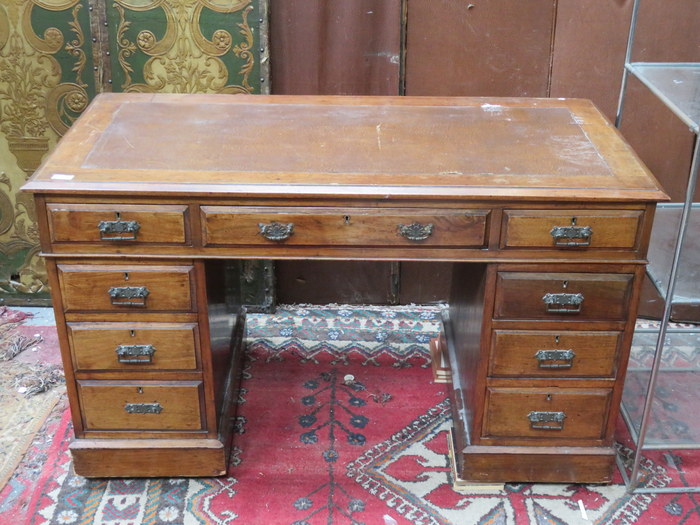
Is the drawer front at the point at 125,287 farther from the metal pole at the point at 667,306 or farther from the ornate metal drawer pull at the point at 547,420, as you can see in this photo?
the metal pole at the point at 667,306

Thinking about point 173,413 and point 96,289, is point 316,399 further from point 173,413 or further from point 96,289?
point 96,289

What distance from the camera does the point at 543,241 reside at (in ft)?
7.56

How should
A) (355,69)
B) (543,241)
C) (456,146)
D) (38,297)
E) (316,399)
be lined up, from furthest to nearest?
(38,297) < (355,69) < (316,399) < (456,146) < (543,241)

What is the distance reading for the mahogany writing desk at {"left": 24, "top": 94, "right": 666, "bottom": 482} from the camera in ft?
7.44

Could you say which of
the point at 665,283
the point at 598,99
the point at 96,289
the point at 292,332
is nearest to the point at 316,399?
the point at 292,332

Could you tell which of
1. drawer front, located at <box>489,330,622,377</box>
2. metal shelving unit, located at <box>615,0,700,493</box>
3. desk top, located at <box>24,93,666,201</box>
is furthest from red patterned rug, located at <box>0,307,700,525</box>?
desk top, located at <box>24,93,666,201</box>

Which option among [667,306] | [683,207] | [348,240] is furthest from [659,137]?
[348,240]

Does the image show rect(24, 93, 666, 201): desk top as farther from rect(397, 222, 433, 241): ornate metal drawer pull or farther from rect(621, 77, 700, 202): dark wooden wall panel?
rect(621, 77, 700, 202): dark wooden wall panel

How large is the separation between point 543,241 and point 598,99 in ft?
4.20

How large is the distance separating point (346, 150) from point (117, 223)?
702mm

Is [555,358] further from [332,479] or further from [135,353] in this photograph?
[135,353]

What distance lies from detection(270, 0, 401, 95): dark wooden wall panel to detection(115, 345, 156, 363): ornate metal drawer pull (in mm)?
1326

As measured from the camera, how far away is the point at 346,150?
2453mm

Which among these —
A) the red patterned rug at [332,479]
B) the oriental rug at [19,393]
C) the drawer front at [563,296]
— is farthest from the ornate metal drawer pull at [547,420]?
the oriental rug at [19,393]
